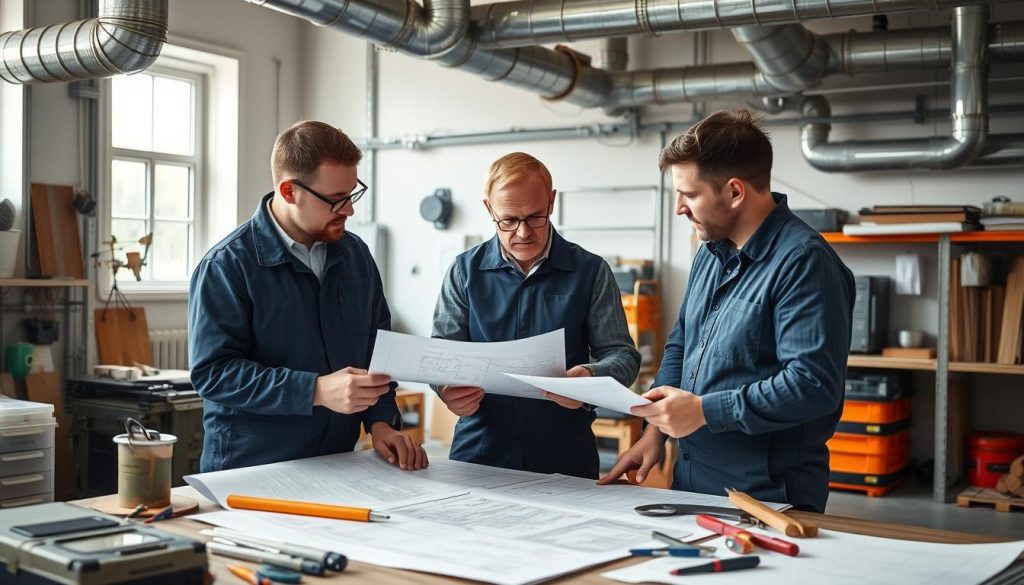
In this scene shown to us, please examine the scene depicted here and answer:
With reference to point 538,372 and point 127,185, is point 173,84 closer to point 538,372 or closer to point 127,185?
point 127,185

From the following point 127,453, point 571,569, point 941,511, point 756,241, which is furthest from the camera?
point 941,511

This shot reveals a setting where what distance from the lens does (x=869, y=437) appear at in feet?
18.0

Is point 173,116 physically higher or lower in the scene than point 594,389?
higher

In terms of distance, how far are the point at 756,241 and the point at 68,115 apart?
197 inches

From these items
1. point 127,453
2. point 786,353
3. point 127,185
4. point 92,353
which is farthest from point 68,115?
point 786,353

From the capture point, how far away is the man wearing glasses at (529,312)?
89.2 inches

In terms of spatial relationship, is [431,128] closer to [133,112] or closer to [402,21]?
[133,112]

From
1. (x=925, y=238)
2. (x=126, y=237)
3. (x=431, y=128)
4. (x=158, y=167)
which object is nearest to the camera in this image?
(x=925, y=238)

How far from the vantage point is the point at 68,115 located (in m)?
5.75

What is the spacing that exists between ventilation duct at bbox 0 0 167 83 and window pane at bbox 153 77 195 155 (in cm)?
204

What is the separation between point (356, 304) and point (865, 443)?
4.10 m

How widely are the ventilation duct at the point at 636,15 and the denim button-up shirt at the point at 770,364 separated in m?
2.48

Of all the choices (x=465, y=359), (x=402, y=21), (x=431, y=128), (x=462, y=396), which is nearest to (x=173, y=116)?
(x=431, y=128)

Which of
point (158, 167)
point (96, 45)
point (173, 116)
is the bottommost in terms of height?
point (158, 167)
